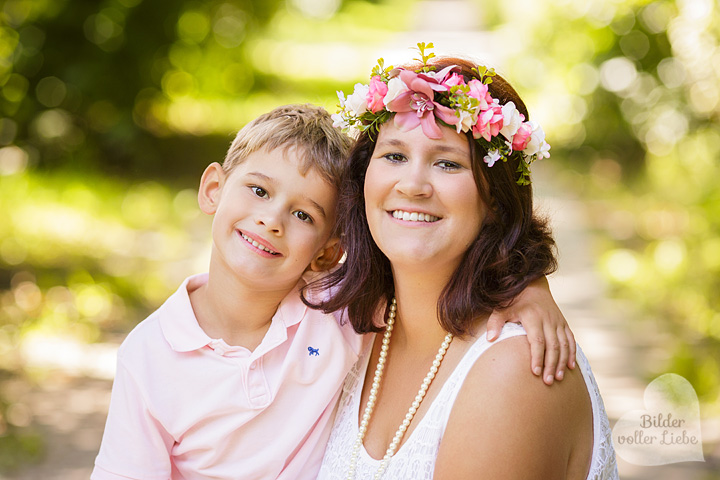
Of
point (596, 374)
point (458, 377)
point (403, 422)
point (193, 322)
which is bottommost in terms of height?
point (596, 374)

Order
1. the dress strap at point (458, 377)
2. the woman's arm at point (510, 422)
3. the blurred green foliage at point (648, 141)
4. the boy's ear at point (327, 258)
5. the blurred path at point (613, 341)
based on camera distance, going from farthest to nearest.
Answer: the blurred green foliage at point (648, 141) → the blurred path at point (613, 341) → the boy's ear at point (327, 258) → the dress strap at point (458, 377) → the woman's arm at point (510, 422)

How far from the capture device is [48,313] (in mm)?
6176

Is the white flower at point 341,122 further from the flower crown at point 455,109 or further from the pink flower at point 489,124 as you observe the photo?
the pink flower at point 489,124

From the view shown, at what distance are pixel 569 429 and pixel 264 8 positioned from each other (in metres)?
13.1

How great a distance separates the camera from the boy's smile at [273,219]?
8.48ft

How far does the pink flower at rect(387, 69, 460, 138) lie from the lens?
2287 millimetres

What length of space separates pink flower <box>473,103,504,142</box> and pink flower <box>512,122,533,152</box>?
70 mm

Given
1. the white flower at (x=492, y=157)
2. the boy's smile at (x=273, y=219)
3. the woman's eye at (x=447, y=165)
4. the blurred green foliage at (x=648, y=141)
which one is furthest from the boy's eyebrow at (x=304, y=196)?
the blurred green foliage at (x=648, y=141)

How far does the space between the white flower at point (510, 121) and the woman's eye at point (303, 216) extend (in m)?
0.67

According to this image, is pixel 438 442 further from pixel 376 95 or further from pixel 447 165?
pixel 376 95

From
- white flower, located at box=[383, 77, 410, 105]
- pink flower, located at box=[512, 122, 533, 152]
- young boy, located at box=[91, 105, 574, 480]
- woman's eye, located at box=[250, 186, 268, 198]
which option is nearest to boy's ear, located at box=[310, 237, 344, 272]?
young boy, located at box=[91, 105, 574, 480]

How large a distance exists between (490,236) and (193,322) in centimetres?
93

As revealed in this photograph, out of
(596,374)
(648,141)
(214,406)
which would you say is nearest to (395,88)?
(214,406)

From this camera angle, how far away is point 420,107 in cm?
231
